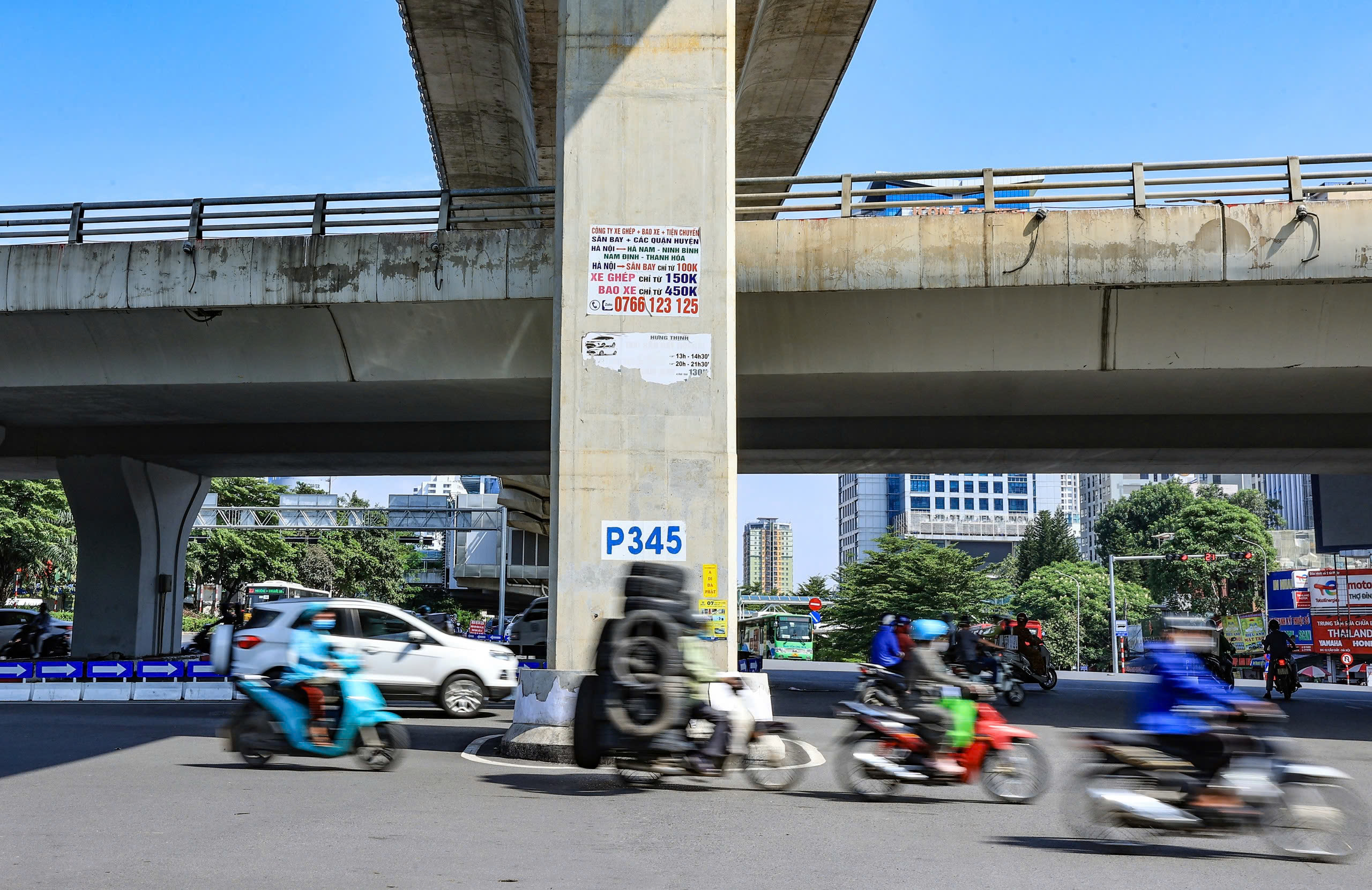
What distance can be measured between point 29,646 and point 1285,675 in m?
28.8

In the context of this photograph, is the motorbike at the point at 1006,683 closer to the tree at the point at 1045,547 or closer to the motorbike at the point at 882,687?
the motorbike at the point at 882,687

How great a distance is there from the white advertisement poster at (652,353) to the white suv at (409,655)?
5.77 metres

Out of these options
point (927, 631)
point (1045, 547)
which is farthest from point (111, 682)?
point (1045, 547)

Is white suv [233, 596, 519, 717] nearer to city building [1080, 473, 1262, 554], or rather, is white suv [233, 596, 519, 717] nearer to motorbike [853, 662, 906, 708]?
motorbike [853, 662, 906, 708]

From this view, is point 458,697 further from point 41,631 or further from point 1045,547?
point 1045,547

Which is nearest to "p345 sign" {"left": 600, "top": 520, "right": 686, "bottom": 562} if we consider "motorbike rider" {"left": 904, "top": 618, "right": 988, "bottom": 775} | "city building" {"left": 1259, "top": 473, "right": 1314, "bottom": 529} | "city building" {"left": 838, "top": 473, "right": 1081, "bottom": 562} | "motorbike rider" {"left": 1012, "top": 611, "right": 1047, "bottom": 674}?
"motorbike rider" {"left": 904, "top": 618, "right": 988, "bottom": 775}

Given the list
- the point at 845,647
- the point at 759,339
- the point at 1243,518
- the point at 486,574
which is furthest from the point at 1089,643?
the point at 759,339

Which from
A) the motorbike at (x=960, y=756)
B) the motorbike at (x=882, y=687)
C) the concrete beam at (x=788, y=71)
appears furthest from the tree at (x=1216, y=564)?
the motorbike at (x=960, y=756)

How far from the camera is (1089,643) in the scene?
88000 mm

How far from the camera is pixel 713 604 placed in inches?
484

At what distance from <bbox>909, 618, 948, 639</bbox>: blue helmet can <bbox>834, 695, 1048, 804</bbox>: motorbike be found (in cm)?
52

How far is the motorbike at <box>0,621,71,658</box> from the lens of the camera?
2844 cm

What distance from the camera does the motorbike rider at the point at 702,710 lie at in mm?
8875

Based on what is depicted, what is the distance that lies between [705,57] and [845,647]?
66.0 metres
